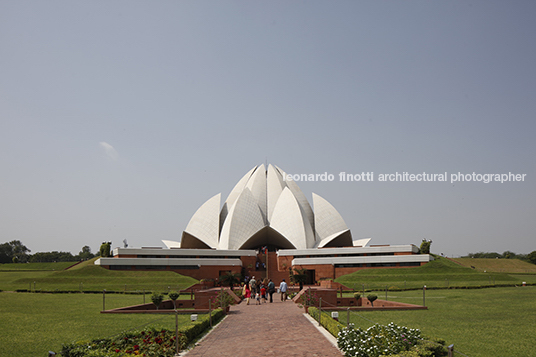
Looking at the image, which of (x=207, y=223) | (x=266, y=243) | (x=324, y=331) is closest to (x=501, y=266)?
(x=266, y=243)

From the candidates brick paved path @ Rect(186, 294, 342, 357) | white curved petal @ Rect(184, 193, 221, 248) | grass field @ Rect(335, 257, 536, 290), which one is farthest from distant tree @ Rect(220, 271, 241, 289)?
white curved petal @ Rect(184, 193, 221, 248)

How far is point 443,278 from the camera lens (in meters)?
26.3

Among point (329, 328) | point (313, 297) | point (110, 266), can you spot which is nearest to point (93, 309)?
point (313, 297)

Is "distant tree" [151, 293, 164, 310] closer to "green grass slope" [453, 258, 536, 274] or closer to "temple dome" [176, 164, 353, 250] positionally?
"temple dome" [176, 164, 353, 250]

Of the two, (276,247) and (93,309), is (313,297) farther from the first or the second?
(276,247)

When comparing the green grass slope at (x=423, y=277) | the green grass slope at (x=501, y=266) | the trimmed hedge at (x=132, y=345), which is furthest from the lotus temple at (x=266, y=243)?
the trimmed hedge at (x=132, y=345)

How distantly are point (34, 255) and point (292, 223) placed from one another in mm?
59316

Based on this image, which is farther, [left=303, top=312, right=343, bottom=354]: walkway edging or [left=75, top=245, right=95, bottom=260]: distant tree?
[left=75, top=245, right=95, bottom=260]: distant tree

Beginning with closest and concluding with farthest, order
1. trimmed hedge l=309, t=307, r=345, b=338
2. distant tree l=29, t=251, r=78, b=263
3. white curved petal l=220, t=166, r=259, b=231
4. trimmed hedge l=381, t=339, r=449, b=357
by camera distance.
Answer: trimmed hedge l=381, t=339, r=449, b=357, trimmed hedge l=309, t=307, r=345, b=338, white curved petal l=220, t=166, r=259, b=231, distant tree l=29, t=251, r=78, b=263

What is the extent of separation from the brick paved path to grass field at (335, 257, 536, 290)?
13.5 metres

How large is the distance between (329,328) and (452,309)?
241 inches

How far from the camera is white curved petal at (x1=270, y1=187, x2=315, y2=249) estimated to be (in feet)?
123

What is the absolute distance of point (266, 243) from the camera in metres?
42.4

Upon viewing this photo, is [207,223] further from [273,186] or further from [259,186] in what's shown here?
[273,186]
